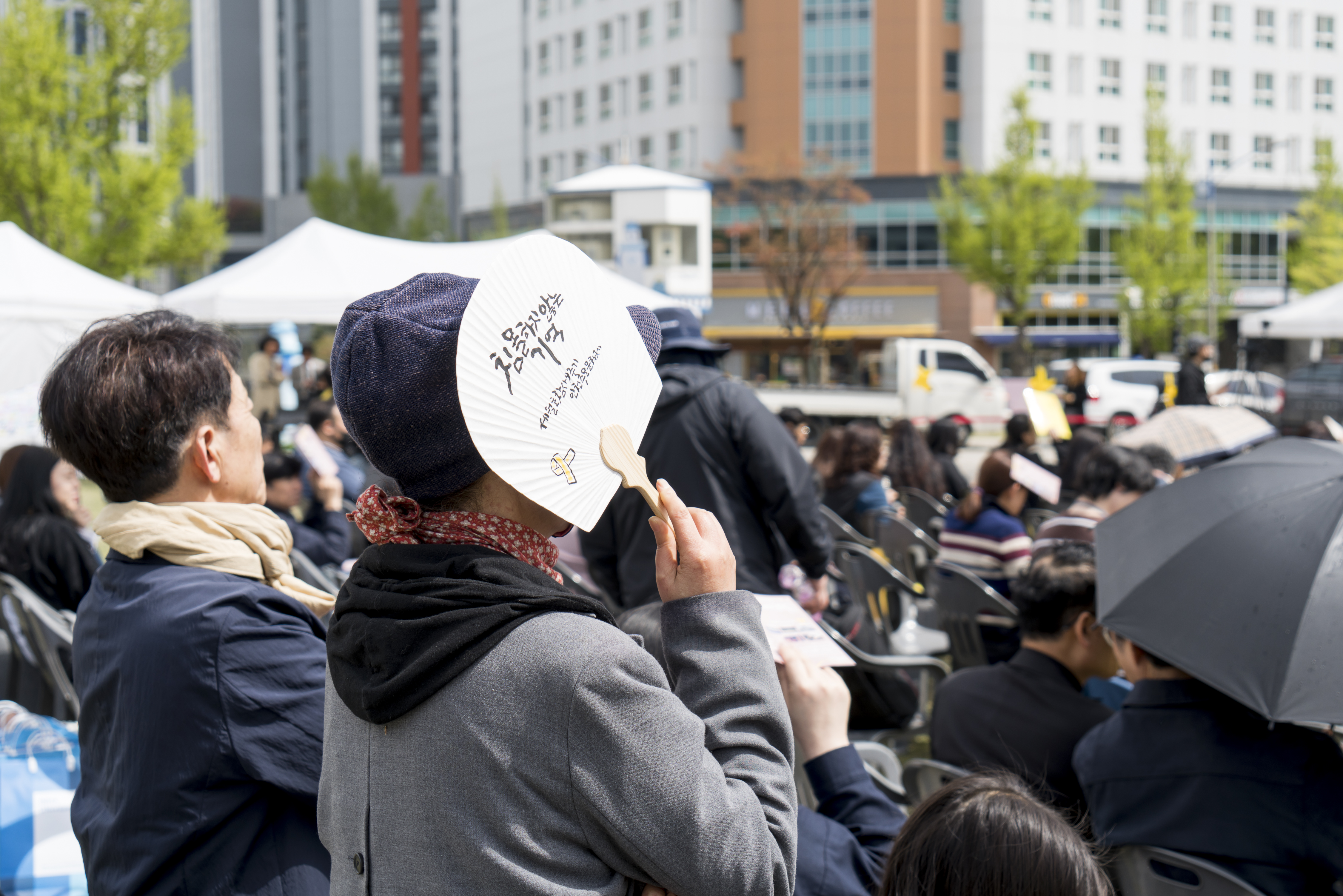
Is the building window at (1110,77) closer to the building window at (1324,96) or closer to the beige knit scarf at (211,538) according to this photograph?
the building window at (1324,96)

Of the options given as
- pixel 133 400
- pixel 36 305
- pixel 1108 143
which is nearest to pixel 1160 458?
pixel 133 400

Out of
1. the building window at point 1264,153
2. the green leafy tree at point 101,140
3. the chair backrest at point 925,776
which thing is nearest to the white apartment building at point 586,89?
the building window at point 1264,153

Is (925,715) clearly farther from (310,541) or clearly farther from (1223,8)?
(1223,8)

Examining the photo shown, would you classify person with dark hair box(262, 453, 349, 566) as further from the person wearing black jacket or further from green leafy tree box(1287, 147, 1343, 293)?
green leafy tree box(1287, 147, 1343, 293)

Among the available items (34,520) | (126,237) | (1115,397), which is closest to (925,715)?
(34,520)

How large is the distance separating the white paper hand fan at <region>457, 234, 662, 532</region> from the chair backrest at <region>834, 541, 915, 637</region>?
4.24 metres

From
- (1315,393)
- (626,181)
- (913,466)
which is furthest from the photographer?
(1315,393)

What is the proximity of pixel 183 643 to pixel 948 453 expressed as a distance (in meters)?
7.41

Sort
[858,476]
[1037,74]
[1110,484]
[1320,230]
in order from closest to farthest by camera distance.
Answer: [1110,484]
[858,476]
[1320,230]
[1037,74]

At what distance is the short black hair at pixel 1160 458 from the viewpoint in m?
5.47

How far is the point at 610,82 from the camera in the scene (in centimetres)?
5756

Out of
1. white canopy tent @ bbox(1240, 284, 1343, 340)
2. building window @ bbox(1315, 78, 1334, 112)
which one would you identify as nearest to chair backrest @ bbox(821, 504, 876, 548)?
white canopy tent @ bbox(1240, 284, 1343, 340)

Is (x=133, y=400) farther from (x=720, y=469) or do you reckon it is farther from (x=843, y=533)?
(x=843, y=533)

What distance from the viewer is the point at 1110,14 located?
5253 cm
